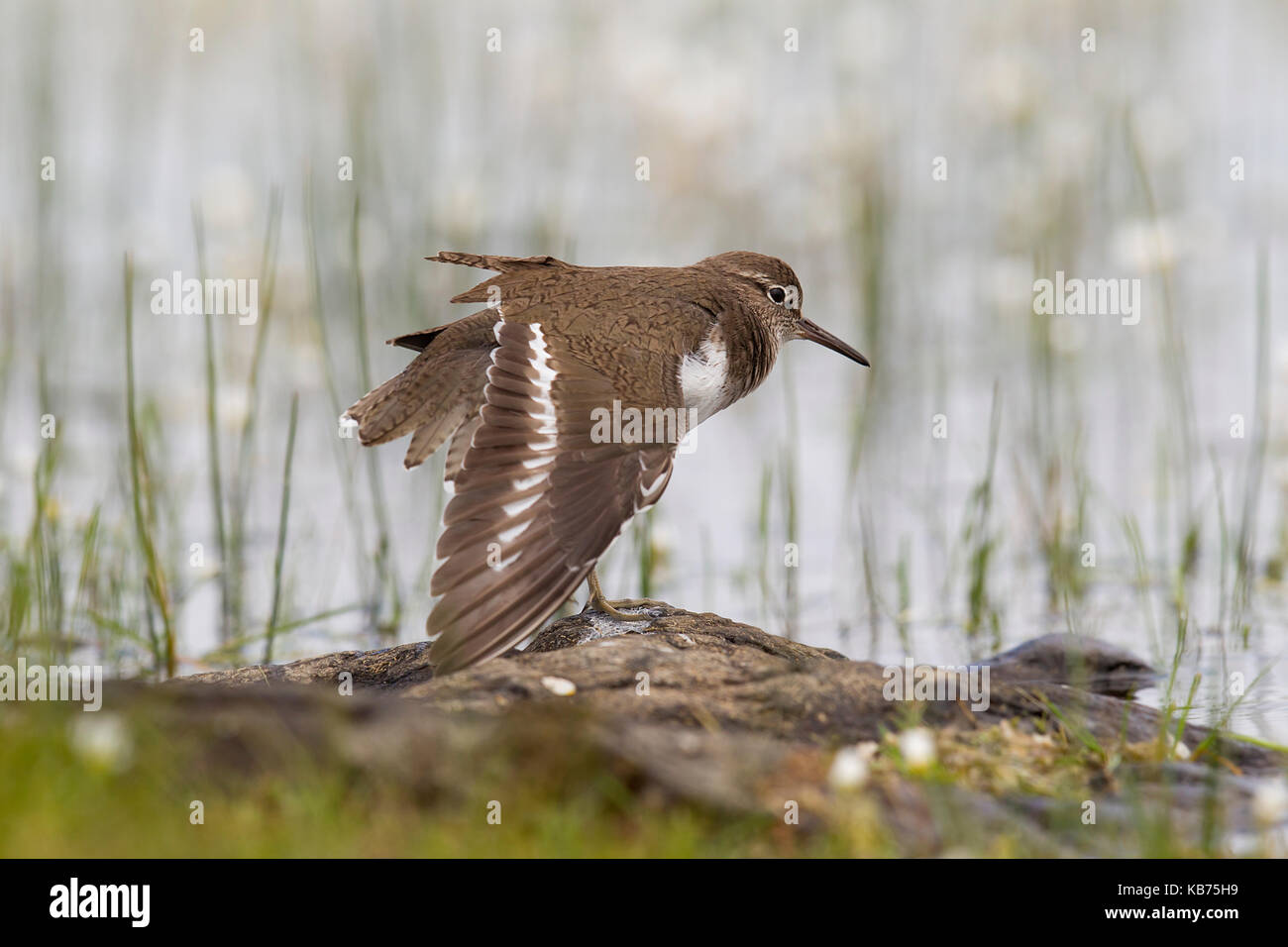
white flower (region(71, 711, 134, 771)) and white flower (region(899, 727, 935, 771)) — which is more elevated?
white flower (region(71, 711, 134, 771))

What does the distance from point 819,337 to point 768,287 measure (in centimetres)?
50

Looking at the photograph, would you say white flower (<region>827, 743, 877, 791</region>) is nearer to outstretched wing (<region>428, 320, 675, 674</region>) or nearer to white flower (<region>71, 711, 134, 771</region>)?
outstretched wing (<region>428, 320, 675, 674</region>)

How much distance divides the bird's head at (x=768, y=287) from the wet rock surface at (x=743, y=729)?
5.58 feet

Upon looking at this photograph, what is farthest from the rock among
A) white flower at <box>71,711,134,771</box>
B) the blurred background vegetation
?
white flower at <box>71,711,134,771</box>

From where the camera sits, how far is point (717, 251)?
431 inches

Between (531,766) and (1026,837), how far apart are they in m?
1.34

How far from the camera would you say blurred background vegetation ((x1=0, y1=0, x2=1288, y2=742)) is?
7.25m

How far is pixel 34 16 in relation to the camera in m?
10.1

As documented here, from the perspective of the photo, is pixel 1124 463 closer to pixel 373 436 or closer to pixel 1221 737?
pixel 1221 737

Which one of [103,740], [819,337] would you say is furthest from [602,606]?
[103,740]

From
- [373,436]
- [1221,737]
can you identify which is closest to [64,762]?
[373,436]

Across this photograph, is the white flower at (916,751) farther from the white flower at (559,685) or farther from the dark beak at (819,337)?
the dark beak at (819,337)

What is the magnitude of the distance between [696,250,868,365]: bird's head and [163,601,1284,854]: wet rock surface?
1701 mm

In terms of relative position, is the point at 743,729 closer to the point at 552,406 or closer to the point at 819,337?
the point at 552,406
